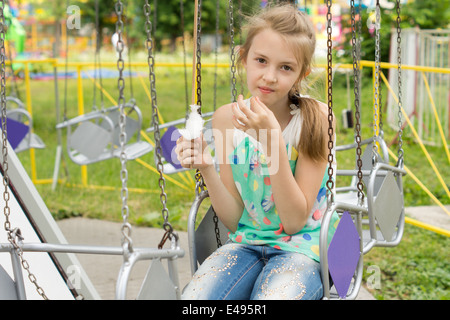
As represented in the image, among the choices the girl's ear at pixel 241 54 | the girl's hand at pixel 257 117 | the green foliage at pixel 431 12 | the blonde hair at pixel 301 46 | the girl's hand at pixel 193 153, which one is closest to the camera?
the girl's hand at pixel 257 117

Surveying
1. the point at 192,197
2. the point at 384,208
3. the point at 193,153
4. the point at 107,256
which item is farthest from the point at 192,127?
the point at 192,197

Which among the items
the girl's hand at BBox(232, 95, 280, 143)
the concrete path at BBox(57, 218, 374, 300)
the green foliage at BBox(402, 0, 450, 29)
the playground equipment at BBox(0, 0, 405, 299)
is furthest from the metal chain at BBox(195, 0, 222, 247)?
the green foliage at BBox(402, 0, 450, 29)

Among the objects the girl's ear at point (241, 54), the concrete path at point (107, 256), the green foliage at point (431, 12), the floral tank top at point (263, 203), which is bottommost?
the concrete path at point (107, 256)

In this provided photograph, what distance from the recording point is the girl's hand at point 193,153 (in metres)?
1.98

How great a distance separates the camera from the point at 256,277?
2051 mm

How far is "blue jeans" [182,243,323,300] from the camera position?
191cm

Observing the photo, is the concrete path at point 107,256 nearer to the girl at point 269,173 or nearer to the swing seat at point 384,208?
the swing seat at point 384,208

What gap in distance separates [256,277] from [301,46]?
0.76 metres

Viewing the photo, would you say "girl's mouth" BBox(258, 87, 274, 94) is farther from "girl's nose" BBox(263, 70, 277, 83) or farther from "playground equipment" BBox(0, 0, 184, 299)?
"playground equipment" BBox(0, 0, 184, 299)

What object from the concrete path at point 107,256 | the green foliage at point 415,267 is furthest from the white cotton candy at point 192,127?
the green foliage at point 415,267

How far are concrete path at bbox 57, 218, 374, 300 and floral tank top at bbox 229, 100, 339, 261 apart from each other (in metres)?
1.69
